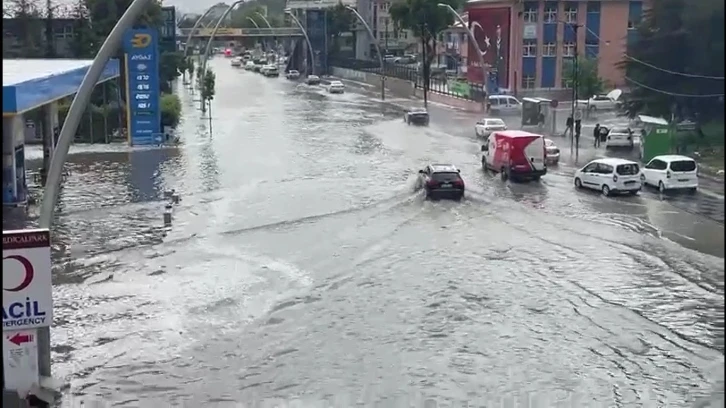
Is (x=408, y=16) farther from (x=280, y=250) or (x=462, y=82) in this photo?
(x=280, y=250)

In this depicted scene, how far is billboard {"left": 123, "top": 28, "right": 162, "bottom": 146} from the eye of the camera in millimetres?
38125

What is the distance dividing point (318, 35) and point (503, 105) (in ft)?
156

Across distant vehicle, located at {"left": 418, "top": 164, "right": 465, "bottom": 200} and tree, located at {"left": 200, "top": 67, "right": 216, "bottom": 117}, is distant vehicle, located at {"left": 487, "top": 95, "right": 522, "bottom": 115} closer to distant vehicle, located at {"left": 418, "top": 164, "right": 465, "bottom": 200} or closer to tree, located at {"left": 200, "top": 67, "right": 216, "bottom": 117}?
tree, located at {"left": 200, "top": 67, "right": 216, "bottom": 117}

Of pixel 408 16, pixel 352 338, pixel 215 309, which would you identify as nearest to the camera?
pixel 352 338

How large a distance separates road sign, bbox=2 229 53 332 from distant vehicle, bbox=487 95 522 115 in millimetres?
44245

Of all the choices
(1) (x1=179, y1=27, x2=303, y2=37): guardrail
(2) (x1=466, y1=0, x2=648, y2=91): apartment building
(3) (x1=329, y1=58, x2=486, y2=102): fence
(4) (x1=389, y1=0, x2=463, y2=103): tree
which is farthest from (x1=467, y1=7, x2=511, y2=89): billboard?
(1) (x1=179, y1=27, x2=303, y2=37): guardrail

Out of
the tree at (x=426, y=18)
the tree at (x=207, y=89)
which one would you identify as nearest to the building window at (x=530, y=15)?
the tree at (x=426, y=18)

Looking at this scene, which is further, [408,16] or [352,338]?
[408,16]

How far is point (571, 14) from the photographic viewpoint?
60.2 metres

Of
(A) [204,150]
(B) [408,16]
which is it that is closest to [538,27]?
(B) [408,16]

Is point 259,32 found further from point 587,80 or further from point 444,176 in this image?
point 444,176

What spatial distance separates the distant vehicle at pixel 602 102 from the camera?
54.0m

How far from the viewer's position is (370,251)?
67.7 feet

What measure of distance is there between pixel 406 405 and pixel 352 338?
305 centimetres
